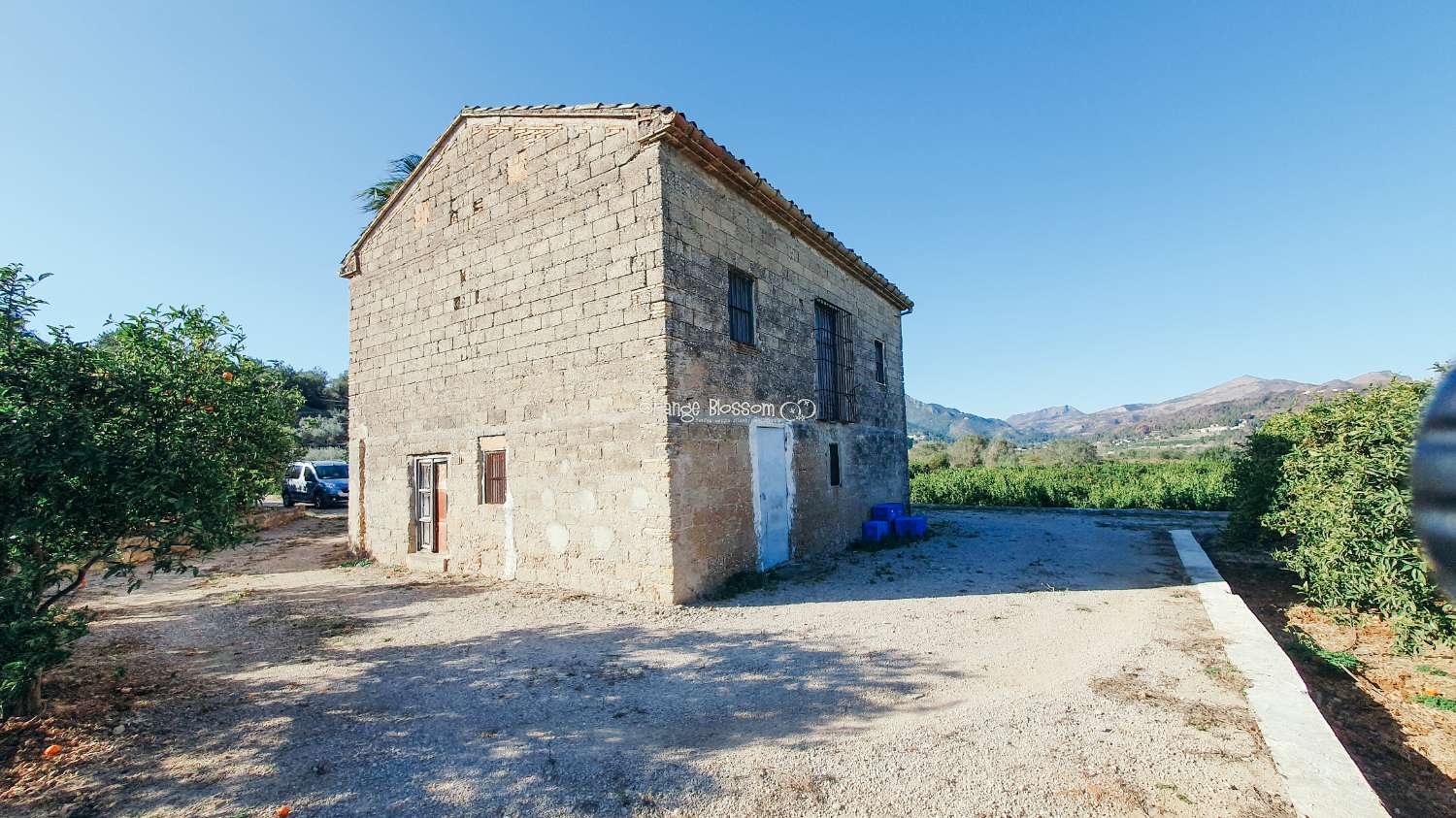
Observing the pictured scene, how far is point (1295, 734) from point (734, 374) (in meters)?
6.33

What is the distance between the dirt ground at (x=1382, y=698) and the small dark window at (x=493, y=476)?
8.92 meters

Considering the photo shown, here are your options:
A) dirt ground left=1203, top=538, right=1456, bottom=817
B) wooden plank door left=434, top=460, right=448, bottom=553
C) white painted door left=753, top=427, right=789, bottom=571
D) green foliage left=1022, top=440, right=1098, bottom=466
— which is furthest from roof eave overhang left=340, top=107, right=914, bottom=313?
green foliage left=1022, top=440, right=1098, bottom=466

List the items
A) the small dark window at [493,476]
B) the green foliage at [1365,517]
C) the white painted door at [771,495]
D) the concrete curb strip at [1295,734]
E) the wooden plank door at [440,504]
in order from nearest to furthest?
the concrete curb strip at [1295,734] → the green foliage at [1365,517] → the white painted door at [771,495] → the small dark window at [493,476] → the wooden plank door at [440,504]

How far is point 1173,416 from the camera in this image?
107750 millimetres

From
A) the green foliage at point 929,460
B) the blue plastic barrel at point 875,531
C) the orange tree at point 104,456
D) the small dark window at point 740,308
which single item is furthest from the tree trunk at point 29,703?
the green foliage at point 929,460

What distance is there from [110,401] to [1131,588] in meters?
10.4

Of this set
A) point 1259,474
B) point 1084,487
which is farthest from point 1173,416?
point 1259,474

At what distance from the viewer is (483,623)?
22.7 feet

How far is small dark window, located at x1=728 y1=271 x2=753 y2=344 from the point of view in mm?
8789

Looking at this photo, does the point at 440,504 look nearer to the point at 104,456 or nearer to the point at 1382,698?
the point at 104,456

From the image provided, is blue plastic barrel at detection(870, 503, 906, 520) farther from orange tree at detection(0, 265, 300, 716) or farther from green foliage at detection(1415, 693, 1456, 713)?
orange tree at detection(0, 265, 300, 716)

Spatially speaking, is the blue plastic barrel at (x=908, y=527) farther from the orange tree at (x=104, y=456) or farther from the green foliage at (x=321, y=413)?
the green foliage at (x=321, y=413)

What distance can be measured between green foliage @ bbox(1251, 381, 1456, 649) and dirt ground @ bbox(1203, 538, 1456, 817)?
27cm

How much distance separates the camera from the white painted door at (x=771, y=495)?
8.95 meters
